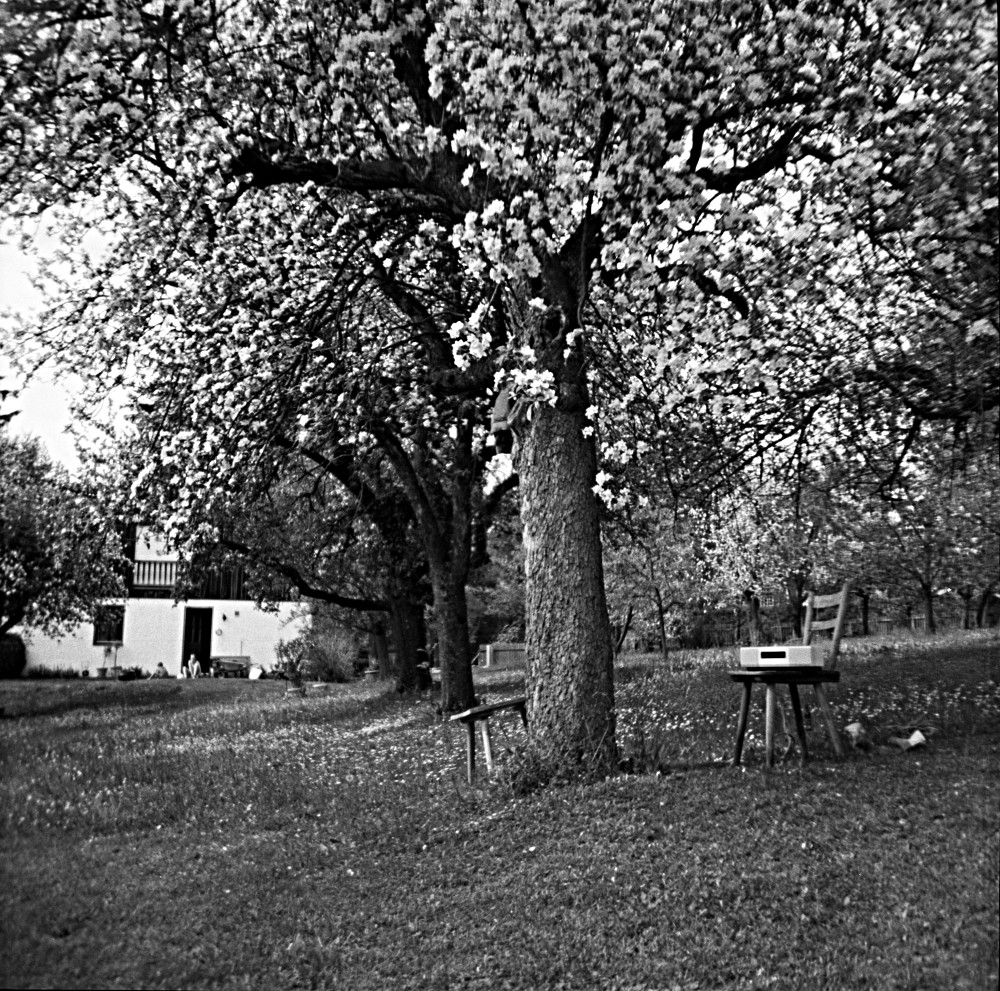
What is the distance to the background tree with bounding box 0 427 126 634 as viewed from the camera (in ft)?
27.9

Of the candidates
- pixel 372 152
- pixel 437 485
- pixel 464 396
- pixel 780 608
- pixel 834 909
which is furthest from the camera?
pixel 780 608

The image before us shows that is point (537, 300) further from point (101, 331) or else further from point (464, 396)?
point (101, 331)

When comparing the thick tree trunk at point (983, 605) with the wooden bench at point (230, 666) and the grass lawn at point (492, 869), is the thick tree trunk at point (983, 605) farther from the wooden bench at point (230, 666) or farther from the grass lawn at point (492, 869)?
the wooden bench at point (230, 666)

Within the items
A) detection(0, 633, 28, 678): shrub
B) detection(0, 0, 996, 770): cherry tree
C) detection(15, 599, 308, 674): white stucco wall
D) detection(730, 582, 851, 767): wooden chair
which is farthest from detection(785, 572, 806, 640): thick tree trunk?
detection(0, 633, 28, 678): shrub

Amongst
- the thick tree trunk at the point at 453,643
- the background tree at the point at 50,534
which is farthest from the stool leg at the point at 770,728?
the thick tree trunk at the point at 453,643

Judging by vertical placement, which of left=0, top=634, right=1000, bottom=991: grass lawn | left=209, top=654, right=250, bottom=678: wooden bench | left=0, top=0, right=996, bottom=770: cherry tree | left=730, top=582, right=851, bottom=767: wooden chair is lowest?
left=0, top=634, right=1000, bottom=991: grass lawn

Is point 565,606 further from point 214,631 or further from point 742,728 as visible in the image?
point 214,631

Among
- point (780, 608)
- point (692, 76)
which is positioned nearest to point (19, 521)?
point (692, 76)

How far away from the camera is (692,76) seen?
27.8ft

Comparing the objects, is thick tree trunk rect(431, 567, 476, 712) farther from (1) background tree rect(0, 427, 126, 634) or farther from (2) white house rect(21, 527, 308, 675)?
(2) white house rect(21, 527, 308, 675)

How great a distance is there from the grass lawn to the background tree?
65.3 inches

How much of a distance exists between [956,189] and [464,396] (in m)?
6.71

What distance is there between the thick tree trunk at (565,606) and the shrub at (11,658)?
5106 millimetres

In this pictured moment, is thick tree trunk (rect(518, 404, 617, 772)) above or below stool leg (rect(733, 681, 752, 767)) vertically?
above
